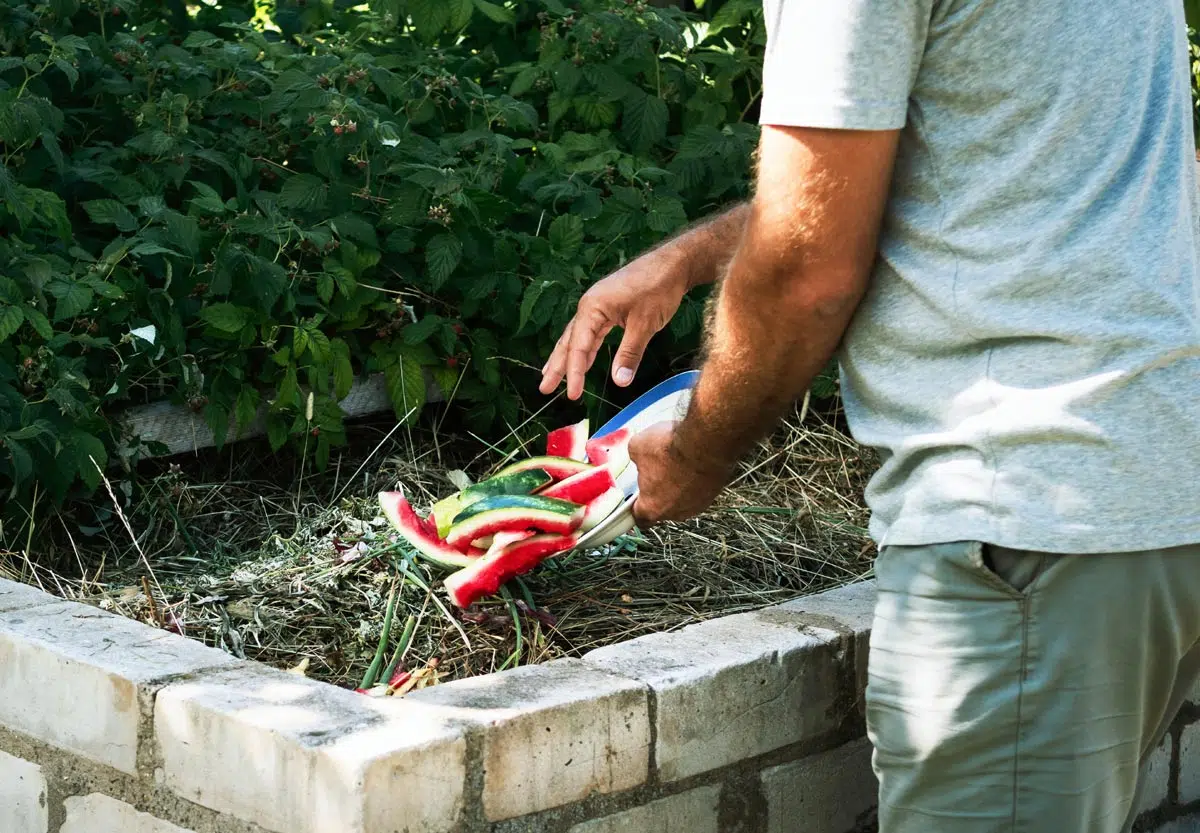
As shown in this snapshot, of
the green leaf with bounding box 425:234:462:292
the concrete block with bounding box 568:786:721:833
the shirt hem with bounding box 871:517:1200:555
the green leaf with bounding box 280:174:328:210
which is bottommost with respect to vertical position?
the concrete block with bounding box 568:786:721:833

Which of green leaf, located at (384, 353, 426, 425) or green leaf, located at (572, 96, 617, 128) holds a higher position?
green leaf, located at (572, 96, 617, 128)

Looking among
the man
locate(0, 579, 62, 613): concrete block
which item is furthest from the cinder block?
the man

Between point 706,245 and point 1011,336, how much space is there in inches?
35.2

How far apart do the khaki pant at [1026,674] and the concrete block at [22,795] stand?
1.58 meters

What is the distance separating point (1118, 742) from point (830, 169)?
29.1 inches

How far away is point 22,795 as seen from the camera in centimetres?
279

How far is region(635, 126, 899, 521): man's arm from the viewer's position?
1.76 m

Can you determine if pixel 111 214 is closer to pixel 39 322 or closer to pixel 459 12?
pixel 39 322

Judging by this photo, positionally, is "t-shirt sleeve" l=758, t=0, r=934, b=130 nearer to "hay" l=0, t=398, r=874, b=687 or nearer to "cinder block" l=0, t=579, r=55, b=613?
"hay" l=0, t=398, r=874, b=687

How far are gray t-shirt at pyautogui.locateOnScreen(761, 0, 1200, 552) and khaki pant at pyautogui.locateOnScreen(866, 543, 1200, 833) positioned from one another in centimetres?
5

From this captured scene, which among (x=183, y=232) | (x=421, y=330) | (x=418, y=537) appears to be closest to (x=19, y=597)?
(x=418, y=537)

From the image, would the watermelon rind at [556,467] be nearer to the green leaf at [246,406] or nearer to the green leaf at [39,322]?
the green leaf at [246,406]

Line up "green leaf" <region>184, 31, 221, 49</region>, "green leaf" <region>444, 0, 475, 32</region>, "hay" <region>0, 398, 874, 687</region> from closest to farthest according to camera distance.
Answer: "hay" <region>0, 398, 874, 687</region>
"green leaf" <region>184, 31, 221, 49</region>
"green leaf" <region>444, 0, 475, 32</region>

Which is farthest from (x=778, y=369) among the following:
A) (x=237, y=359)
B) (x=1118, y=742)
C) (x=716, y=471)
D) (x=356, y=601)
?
(x=237, y=359)
